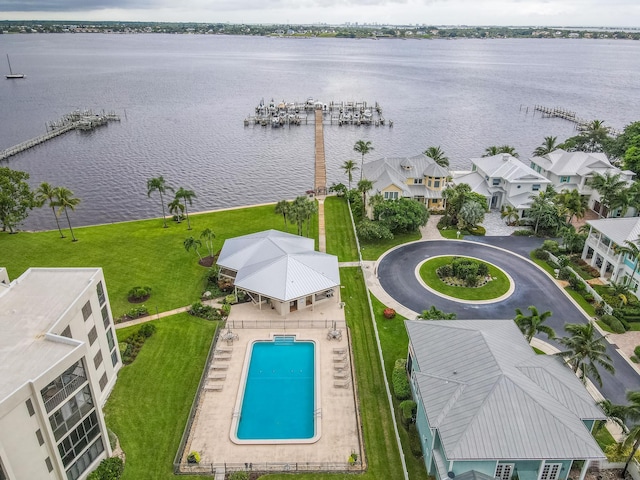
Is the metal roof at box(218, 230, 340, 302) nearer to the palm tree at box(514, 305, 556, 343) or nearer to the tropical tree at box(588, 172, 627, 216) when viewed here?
the palm tree at box(514, 305, 556, 343)

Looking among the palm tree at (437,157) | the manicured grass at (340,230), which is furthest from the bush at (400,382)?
the palm tree at (437,157)

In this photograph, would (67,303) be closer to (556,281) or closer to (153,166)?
(556,281)

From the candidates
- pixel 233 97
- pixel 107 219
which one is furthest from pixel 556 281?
pixel 233 97

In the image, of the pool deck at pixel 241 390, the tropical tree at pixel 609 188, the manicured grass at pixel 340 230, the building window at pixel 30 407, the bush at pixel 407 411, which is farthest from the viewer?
the tropical tree at pixel 609 188

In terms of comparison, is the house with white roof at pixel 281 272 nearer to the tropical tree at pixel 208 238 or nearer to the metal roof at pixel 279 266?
the metal roof at pixel 279 266

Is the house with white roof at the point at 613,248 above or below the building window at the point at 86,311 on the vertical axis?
below

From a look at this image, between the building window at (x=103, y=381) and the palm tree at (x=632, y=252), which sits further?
the palm tree at (x=632, y=252)

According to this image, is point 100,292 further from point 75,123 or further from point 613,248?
point 75,123
